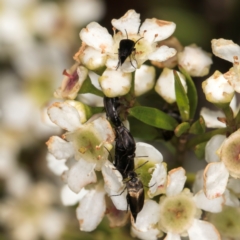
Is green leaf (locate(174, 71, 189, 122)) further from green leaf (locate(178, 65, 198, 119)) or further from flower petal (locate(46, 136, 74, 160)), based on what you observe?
flower petal (locate(46, 136, 74, 160))

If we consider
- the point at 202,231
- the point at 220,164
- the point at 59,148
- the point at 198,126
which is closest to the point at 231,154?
the point at 220,164

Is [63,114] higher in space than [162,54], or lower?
lower

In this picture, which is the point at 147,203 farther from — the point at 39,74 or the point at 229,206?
the point at 39,74

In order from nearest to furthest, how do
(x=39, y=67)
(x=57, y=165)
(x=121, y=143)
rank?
(x=121, y=143) → (x=57, y=165) → (x=39, y=67)

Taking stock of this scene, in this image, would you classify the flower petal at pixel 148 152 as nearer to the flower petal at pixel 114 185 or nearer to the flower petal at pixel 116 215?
the flower petal at pixel 114 185

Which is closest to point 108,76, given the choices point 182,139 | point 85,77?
point 85,77

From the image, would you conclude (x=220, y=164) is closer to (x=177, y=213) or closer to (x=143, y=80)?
(x=177, y=213)

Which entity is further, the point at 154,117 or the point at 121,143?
the point at 154,117
